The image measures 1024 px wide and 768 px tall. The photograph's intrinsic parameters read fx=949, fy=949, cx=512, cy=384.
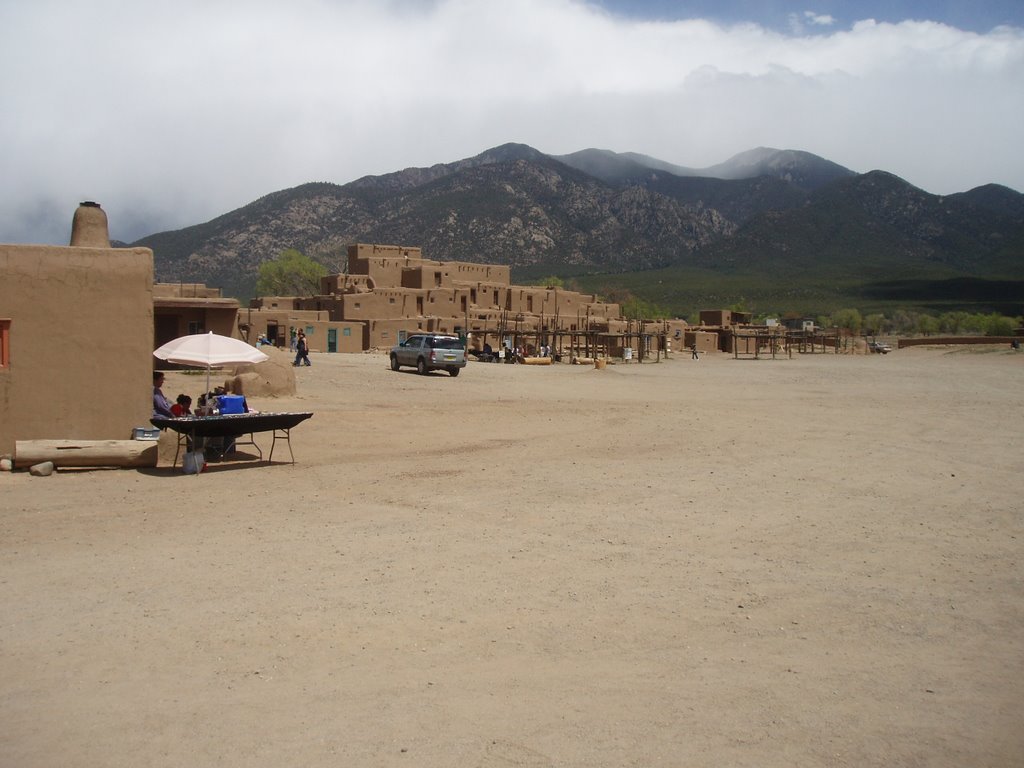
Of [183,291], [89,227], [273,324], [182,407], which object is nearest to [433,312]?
[273,324]

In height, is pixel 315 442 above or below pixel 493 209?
below

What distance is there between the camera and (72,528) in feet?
30.9

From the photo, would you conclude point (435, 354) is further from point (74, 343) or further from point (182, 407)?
point (74, 343)

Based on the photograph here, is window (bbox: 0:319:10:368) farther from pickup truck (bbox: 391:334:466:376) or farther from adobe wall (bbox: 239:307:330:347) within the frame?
adobe wall (bbox: 239:307:330:347)

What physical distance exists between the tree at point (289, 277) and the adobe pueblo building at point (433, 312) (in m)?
22.7

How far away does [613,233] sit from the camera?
150 meters

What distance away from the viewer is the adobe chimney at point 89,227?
15.1 meters

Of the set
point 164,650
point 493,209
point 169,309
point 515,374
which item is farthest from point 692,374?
point 493,209

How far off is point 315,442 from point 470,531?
764 cm

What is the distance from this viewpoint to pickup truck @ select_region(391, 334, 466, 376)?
1331 inches

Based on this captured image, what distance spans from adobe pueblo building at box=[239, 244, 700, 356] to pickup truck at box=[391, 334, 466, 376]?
1446 cm

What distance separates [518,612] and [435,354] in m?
27.2

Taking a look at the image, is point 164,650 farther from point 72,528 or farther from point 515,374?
point 515,374

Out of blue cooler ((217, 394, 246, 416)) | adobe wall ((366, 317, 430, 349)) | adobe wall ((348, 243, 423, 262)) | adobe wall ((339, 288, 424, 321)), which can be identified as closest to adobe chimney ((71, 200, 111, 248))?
blue cooler ((217, 394, 246, 416))
